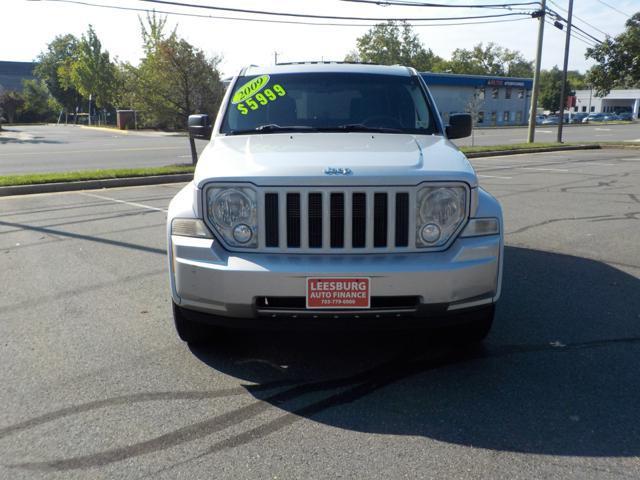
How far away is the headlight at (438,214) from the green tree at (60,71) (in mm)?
63258

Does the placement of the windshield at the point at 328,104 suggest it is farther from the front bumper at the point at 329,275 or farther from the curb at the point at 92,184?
the curb at the point at 92,184

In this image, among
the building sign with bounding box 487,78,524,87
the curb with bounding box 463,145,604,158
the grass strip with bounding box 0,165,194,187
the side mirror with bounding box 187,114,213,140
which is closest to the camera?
the side mirror with bounding box 187,114,213,140

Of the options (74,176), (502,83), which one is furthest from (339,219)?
(502,83)

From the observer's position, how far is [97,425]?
10.3 ft

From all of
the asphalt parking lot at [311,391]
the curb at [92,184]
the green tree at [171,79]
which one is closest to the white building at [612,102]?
the green tree at [171,79]

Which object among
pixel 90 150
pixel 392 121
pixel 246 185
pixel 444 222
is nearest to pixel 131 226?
pixel 392 121

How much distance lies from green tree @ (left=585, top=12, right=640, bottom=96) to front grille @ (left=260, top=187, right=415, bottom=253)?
3109cm

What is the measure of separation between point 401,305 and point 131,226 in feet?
19.2

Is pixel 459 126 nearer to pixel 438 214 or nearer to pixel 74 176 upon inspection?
pixel 438 214

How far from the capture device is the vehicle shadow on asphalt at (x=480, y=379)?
10.2 ft

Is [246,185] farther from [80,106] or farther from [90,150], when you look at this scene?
[80,106]

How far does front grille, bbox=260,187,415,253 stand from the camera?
343 cm

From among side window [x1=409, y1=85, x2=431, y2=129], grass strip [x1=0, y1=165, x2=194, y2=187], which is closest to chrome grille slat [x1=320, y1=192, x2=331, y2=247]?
side window [x1=409, y1=85, x2=431, y2=129]

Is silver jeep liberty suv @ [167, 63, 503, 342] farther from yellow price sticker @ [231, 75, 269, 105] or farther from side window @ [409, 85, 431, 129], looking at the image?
yellow price sticker @ [231, 75, 269, 105]
